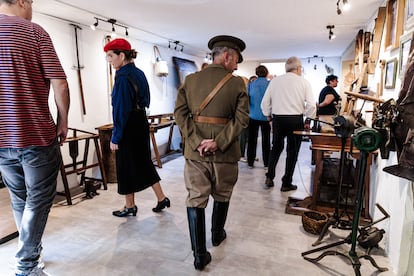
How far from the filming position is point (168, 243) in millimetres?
2230

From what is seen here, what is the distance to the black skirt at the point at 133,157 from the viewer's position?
2510 millimetres

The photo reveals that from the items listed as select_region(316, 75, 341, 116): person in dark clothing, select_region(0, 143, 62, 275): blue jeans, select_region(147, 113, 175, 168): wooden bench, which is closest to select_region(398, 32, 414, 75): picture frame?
select_region(0, 143, 62, 275): blue jeans

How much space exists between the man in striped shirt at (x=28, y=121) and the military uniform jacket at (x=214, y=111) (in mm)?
713

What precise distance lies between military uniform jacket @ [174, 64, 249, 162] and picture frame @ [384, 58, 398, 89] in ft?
4.12

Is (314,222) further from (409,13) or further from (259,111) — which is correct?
(259,111)

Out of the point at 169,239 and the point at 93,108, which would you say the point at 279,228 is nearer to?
the point at 169,239

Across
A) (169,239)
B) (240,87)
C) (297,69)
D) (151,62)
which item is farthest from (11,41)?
(151,62)

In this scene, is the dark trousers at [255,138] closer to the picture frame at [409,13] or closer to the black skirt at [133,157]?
the black skirt at [133,157]

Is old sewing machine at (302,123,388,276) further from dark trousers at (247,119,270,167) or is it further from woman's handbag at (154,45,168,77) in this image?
woman's handbag at (154,45,168,77)

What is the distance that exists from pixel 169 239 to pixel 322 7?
2.89 metres

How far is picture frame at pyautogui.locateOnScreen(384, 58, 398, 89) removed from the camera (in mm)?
2227

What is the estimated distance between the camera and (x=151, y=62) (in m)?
5.30

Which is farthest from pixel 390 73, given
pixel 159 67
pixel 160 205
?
pixel 159 67

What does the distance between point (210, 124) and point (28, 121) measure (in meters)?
1.02
